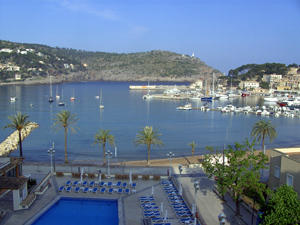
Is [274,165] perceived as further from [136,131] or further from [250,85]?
[250,85]

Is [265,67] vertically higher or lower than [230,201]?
higher

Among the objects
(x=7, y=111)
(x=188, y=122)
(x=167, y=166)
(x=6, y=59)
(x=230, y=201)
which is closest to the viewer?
(x=230, y=201)

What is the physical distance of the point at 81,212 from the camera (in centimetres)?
1339

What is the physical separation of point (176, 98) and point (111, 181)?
244ft

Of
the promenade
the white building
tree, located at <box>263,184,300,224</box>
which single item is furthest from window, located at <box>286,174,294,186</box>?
the white building

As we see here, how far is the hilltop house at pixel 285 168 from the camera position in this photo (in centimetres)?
1123

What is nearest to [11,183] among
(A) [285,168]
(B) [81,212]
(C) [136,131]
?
(B) [81,212]

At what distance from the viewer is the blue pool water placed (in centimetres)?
1255

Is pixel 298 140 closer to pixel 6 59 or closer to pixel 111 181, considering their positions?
pixel 111 181

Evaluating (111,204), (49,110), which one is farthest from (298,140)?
(49,110)

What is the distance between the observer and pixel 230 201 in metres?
14.0

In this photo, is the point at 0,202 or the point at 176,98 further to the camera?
the point at 176,98

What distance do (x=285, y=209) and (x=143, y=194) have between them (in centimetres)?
772

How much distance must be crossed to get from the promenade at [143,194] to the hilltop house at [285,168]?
1.90 m
